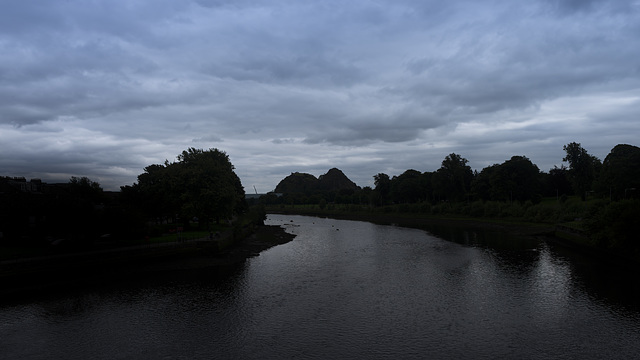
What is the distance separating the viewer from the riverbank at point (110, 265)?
39.4m

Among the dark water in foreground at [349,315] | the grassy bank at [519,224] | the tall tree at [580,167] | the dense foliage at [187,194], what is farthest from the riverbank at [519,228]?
the dense foliage at [187,194]

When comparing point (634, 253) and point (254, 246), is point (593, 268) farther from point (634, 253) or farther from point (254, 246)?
point (254, 246)

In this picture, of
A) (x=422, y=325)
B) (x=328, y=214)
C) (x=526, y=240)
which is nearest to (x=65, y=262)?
(x=422, y=325)

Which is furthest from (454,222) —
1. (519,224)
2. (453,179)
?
(453,179)

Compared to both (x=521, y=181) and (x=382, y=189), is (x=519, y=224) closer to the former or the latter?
(x=521, y=181)

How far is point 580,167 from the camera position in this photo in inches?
3920

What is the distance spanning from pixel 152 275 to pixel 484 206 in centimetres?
9436

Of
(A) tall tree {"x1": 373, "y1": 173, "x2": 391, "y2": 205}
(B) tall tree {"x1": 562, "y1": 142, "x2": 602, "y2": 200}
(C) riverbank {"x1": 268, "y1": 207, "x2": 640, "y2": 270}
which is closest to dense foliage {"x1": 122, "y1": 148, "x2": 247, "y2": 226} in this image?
(C) riverbank {"x1": 268, "y1": 207, "x2": 640, "y2": 270}

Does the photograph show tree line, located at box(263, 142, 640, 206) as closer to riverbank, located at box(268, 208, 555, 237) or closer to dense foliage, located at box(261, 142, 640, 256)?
dense foliage, located at box(261, 142, 640, 256)

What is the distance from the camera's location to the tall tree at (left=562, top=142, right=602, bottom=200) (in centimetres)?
9875

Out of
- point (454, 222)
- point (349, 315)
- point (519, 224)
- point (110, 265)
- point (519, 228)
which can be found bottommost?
point (349, 315)

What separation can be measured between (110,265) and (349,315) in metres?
34.3

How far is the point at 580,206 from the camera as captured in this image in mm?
82875

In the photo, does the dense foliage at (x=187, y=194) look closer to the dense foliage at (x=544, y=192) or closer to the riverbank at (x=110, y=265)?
the riverbank at (x=110, y=265)
